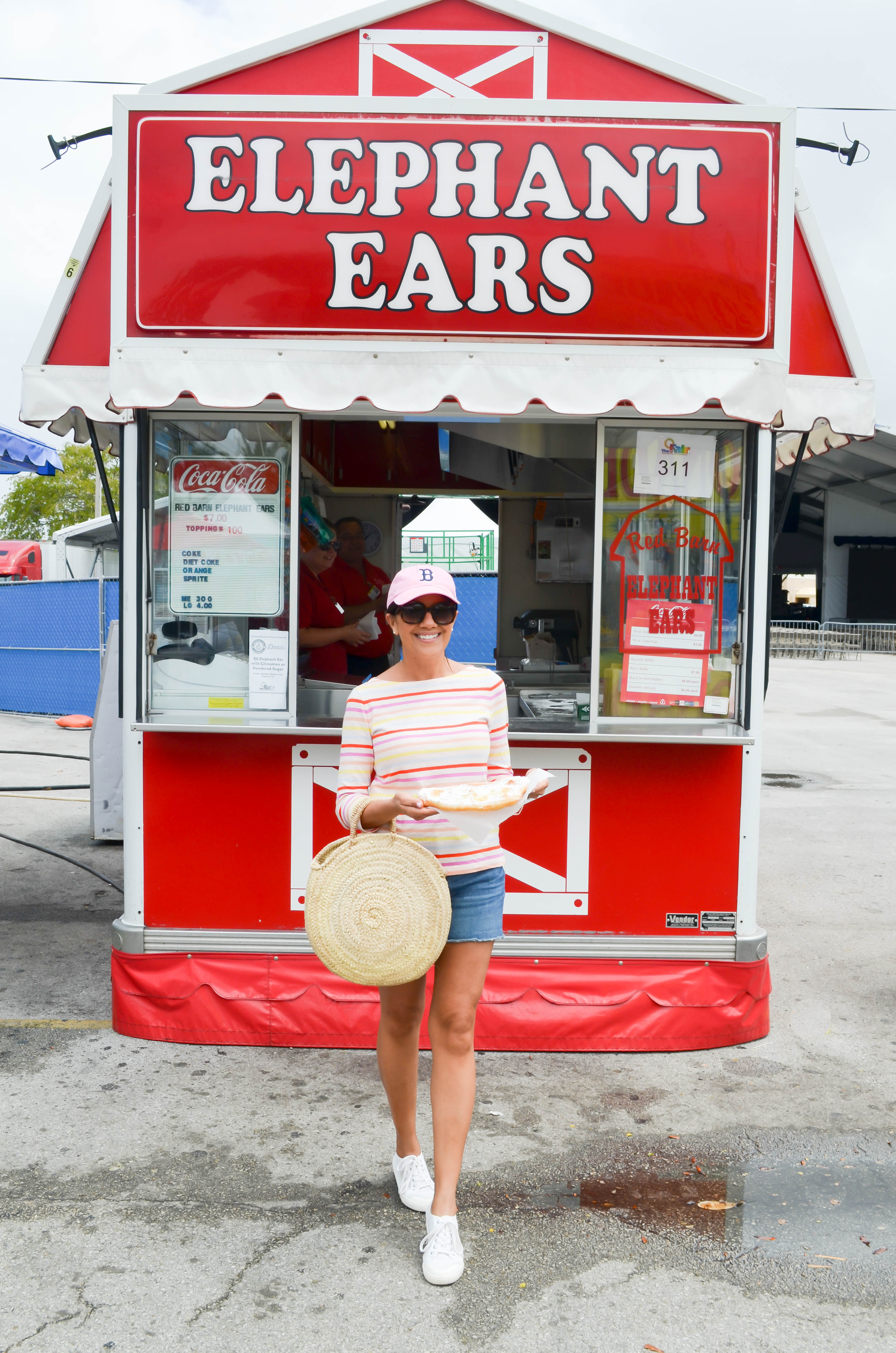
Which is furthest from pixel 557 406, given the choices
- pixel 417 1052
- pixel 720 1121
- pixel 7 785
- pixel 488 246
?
pixel 7 785

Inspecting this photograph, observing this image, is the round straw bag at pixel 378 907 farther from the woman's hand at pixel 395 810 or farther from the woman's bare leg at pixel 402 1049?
the woman's bare leg at pixel 402 1049

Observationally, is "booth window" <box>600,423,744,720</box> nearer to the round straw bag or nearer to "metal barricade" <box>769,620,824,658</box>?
the round straw bag

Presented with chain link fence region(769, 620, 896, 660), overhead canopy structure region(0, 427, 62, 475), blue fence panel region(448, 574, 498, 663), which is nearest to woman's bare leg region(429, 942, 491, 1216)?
overhead canopy structure region(0, 427, 62, 475)

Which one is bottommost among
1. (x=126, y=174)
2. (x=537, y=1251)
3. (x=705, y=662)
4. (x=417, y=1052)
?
(x=537, y=1251)

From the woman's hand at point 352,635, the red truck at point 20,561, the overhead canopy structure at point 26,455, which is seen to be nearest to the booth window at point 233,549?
the woman's hand at point 352,635

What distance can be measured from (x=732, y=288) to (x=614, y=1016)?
2.75 meters

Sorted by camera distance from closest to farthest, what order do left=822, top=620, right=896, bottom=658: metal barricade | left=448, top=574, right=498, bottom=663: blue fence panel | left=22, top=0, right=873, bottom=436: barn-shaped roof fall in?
1. left=22, top=0, right=873, bottom=436: barn-shaped roof
2. left=448, top=574, right=498, bottom=663: blue fence panel
3. left=822, top=620, right=896, bottom=658: metal barricade

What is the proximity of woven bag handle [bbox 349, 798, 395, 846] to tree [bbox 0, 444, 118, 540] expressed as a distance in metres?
43.1

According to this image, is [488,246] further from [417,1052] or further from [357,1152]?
[357,1152]

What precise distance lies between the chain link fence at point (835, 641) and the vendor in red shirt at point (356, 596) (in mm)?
25425

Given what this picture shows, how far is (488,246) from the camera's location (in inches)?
159

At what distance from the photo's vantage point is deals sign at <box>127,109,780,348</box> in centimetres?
404

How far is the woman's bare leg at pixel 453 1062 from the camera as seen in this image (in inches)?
114

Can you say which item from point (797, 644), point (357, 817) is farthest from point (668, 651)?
point (797, 644)
